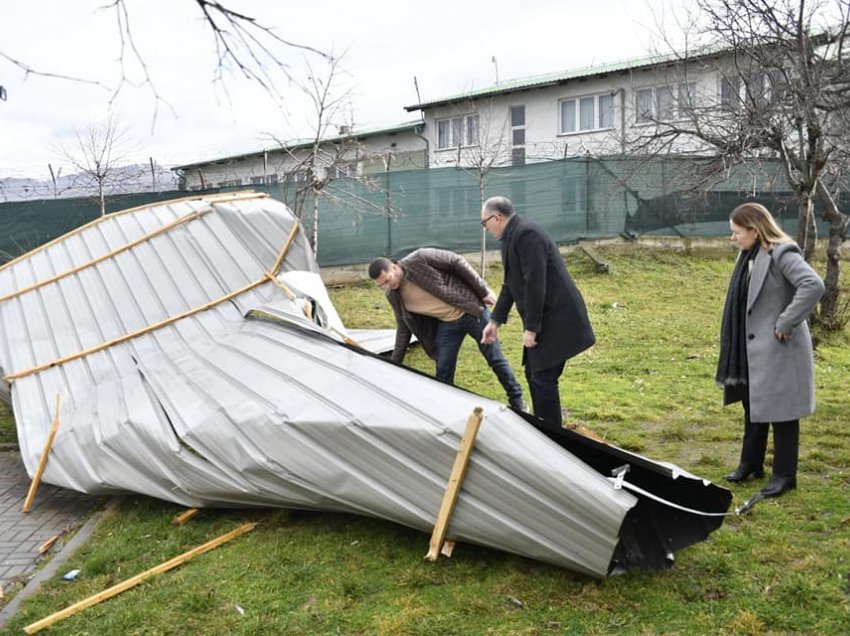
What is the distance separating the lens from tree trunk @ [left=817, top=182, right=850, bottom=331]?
8469mm

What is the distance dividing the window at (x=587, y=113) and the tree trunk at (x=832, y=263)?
11.4m

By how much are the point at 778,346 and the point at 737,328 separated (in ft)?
0.99

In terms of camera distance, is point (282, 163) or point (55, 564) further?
point (282, 163)

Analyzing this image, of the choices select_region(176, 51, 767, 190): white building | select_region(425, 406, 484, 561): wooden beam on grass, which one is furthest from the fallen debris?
select_region(176, 51, 767, 190): white building

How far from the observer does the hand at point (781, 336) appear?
381cm

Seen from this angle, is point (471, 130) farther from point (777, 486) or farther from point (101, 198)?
point (777, 486)

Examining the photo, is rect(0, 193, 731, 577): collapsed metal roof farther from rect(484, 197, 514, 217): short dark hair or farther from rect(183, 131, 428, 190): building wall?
rect(183, 131, 428, 190): building wall

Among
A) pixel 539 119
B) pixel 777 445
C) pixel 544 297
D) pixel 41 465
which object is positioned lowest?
pixel 41 465

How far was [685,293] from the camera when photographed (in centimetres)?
1188

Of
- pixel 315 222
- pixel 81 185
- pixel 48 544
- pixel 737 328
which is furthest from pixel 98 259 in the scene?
pixel 81 185

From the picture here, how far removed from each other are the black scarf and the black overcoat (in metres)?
0.74

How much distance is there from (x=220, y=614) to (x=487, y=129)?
19.6m

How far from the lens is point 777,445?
4043 mm

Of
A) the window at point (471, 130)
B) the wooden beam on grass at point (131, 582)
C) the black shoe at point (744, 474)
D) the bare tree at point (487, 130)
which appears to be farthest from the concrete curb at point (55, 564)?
the window at point (471, 130)
